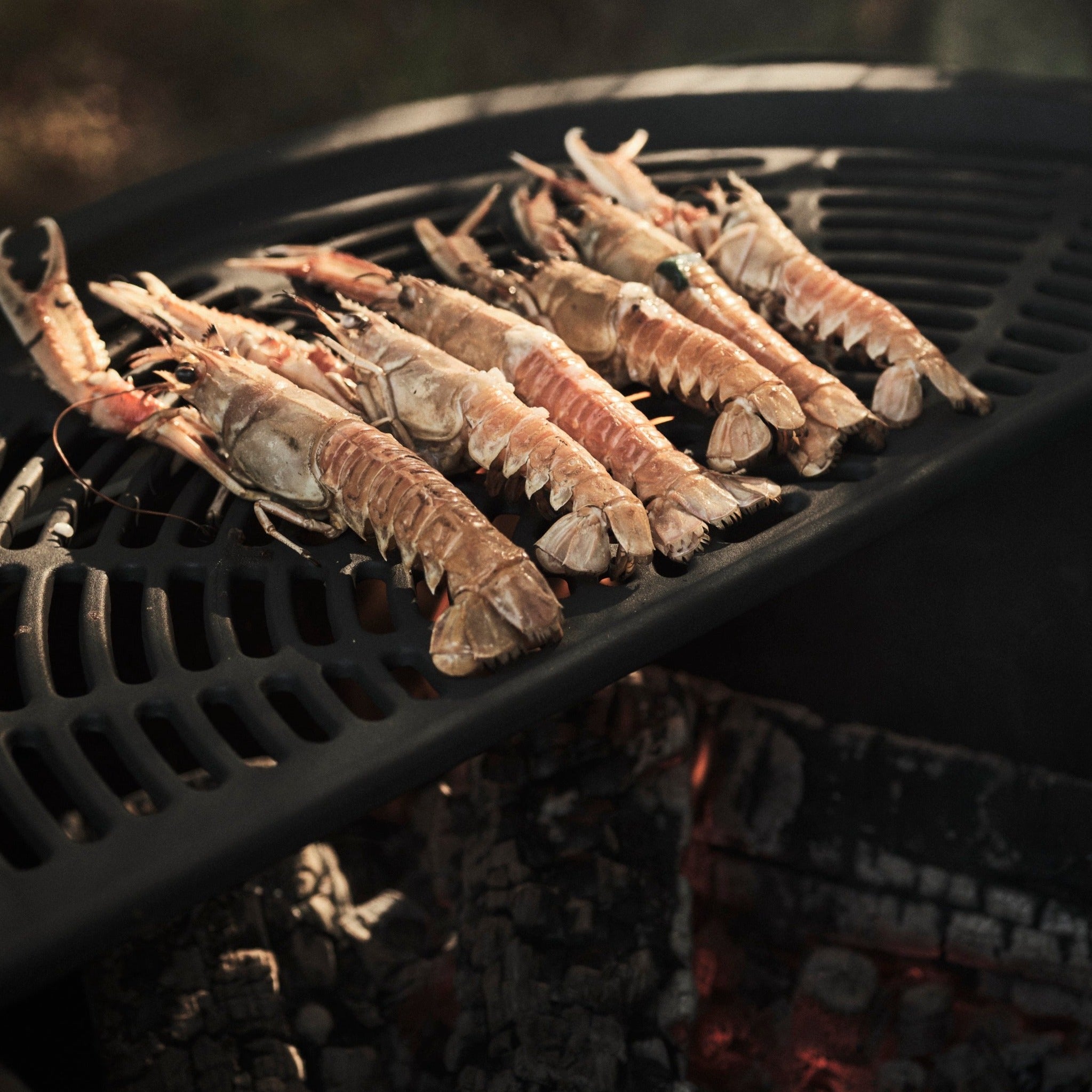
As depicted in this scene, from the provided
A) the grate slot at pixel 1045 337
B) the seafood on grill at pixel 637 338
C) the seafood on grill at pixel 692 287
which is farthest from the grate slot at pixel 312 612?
the grate slot at pixel 1045 337

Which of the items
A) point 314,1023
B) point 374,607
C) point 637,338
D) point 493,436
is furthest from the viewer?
point 374,607

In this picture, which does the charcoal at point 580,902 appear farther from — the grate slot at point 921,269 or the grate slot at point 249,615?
the grate slot at point 921,269

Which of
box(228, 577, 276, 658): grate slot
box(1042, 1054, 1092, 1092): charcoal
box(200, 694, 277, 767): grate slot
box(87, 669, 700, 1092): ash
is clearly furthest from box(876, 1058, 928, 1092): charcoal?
box(228, 577, 276, 658): grate slot

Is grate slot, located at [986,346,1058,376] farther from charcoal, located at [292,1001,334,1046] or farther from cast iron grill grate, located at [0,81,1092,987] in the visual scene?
charcoal, located at [292,1001,334,1046]

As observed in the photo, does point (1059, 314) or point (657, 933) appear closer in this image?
point (657, 933)

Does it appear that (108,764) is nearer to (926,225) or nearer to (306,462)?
(306,462)

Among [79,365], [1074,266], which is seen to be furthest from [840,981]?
[79,365]
